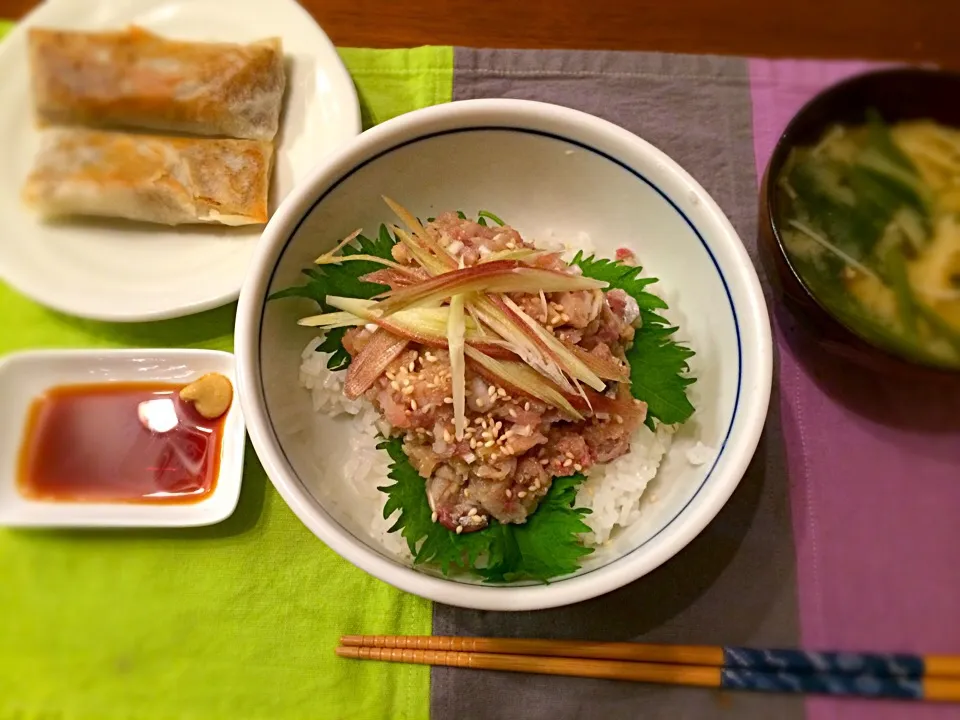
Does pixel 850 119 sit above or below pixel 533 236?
above

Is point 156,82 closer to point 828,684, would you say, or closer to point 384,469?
point 384,469

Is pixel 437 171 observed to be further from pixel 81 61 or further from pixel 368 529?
pixel 81 61

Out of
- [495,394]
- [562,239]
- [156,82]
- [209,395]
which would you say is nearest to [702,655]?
[495,394]

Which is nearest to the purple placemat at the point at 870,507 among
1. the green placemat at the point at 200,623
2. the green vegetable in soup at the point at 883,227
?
the green vegetable in soup at the point at 883,227

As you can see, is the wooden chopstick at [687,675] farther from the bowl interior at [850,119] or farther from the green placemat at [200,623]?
the bowl interior at [850,119]

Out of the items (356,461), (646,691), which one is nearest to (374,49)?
(356,461)

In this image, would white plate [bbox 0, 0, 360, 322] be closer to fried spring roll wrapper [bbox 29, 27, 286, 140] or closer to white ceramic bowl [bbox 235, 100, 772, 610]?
fried spring roll wrapper [bbox 29, 27, 286, 140]

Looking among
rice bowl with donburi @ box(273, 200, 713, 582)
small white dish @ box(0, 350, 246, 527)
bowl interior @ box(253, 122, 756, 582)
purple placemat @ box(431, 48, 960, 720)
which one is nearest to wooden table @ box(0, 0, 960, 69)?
purple placemat @ box(431, 48, 960, 720)
